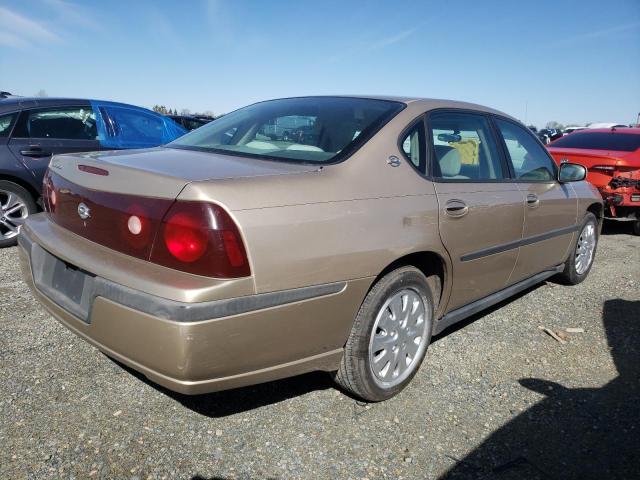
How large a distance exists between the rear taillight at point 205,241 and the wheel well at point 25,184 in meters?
4.04

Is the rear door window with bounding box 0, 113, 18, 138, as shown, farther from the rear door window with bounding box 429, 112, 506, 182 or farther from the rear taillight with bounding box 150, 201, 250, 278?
the rear door window with bounding box 429, 112, 506, 182

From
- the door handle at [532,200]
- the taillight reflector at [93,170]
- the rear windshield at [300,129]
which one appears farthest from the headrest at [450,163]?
the taillight reflector at [93,170]

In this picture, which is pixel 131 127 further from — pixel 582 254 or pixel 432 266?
pixel 582 254

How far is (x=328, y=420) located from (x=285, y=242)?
0.98 meters

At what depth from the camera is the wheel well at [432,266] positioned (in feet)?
8.65

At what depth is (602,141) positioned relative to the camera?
761 cm

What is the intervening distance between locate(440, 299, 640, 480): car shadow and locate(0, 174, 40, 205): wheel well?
4796 mm

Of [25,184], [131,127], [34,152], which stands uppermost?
[131,127]

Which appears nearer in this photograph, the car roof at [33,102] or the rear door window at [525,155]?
the rear door window at [525,155]

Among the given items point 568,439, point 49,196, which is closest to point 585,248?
point 568,439

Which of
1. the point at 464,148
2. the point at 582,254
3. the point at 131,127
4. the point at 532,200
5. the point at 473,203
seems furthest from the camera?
the point at 131,127

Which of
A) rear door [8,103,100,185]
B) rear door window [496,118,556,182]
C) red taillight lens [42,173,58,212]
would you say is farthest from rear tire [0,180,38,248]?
rear door window [496,118,556,182]

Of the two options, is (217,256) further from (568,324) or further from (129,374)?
(568,324)

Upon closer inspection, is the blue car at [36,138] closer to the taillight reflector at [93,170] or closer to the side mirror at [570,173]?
the taillight reflector at [93,170]
